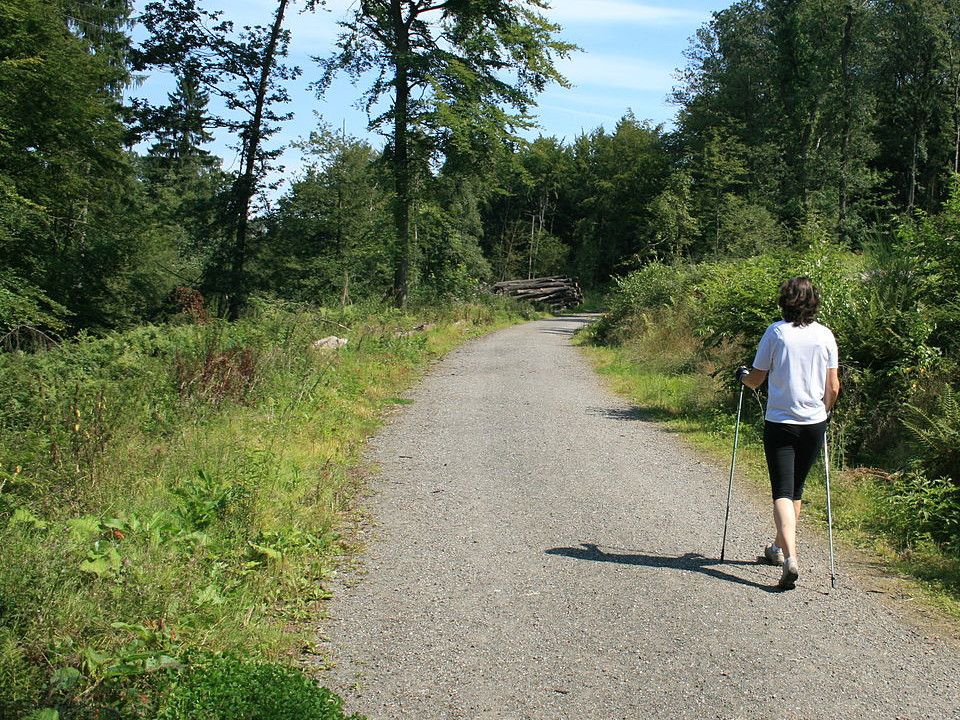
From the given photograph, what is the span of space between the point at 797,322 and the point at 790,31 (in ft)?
134

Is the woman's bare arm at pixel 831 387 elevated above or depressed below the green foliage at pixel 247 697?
above

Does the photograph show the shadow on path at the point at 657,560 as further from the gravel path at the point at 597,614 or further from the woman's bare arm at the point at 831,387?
the woman's bare arm at the point at 831,387

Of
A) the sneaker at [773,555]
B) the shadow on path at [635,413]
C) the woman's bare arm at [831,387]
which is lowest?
the sneaker at [773,555]

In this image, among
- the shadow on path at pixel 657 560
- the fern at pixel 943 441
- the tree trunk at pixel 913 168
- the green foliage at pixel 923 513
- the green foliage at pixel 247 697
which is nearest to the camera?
the green foliage at pixel 247 697

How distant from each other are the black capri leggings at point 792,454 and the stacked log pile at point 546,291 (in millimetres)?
35145

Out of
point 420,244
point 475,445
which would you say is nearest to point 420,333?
point 475,445

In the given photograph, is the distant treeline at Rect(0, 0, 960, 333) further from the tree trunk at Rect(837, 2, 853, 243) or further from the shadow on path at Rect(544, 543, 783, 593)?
the shadow on path at Rect(544, 543, 783, 593)

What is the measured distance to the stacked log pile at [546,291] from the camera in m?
43.2

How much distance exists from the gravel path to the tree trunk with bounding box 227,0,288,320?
22371mm

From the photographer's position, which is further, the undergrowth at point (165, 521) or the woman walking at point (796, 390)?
the woman walking at point (796, 390)

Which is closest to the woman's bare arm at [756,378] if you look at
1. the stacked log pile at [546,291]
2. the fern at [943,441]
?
the fern at [943,441]

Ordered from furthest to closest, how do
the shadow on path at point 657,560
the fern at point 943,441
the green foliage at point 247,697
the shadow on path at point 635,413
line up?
the shadow on path at point 635,413
the fern at point 943,441
the shadow on path at point 657,560
the green foliage at point 247,697

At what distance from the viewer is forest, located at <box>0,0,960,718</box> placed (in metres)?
5.27

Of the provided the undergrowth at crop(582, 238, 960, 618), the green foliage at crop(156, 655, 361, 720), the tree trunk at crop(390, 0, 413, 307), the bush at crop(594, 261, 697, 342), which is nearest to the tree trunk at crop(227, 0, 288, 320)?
the tree trunk at crop(390, 0, 413, 307)
